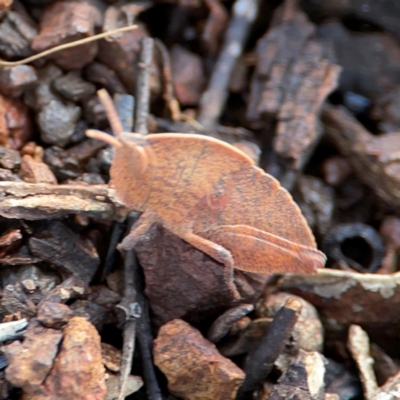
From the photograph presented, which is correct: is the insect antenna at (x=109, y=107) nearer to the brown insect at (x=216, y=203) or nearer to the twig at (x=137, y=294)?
the brown insect at (x=216, y=203)

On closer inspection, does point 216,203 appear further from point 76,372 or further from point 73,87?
point 73,87

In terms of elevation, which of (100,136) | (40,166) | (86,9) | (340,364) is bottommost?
(340,364)

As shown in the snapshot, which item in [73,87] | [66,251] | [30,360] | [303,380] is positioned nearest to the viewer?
[30,360]

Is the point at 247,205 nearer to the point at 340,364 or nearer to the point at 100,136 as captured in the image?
the point at 100,136

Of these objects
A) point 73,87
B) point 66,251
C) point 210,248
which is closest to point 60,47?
point 73,87

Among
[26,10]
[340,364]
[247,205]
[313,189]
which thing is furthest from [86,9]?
[340,364]

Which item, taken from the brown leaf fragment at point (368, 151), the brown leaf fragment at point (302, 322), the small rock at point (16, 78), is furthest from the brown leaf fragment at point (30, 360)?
the brown leaf fragment at point (368, 151)
